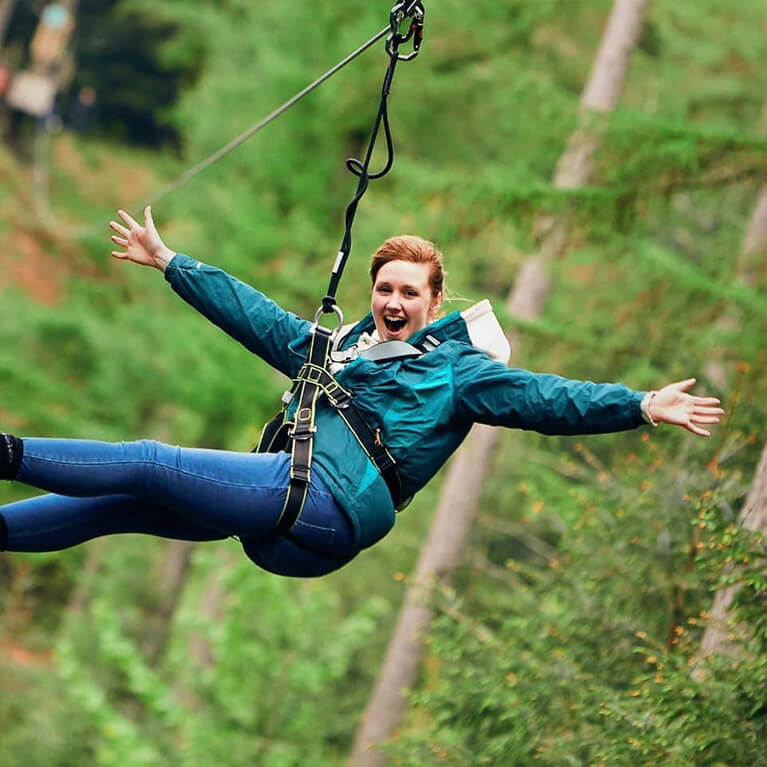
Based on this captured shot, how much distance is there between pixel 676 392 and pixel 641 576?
4270 millimetres

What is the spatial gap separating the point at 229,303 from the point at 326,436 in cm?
65

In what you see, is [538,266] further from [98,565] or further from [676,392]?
[98,565]

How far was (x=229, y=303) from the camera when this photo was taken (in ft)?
17.0

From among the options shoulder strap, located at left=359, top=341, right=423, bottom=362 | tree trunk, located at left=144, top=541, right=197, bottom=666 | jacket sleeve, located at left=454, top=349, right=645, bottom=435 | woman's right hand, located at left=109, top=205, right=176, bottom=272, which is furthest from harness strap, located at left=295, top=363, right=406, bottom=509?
tree trunk, located at left=144, top=541, right=197, bottom=666

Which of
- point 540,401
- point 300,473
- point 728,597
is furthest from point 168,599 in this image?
point 540,401

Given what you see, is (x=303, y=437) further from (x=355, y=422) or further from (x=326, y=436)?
(x=355, y=422)

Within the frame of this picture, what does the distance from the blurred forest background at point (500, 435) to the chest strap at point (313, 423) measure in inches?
83.9

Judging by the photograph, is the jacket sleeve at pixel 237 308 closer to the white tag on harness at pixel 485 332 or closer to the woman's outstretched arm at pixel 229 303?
the woman's outstretched arm at pixel 229 303

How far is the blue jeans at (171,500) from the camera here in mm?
4633

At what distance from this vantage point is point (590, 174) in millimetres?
13328

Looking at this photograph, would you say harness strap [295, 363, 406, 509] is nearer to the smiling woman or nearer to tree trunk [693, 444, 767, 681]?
the smiling woman

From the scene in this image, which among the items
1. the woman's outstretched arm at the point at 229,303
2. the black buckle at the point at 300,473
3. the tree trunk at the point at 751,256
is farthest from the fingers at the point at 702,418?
the tree trunk at the point at 751,256

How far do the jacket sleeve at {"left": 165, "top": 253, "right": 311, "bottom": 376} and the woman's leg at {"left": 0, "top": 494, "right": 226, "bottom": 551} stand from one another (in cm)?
70

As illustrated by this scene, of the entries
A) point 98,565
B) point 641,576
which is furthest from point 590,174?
point 98,565
